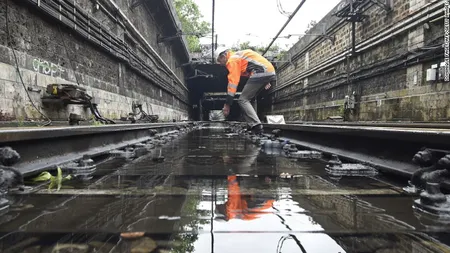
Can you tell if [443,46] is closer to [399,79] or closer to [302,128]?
[399,79]

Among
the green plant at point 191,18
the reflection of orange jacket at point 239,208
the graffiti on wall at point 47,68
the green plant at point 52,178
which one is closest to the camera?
the reflection of orange jacket at point 239,208

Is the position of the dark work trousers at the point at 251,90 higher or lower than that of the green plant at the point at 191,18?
lower

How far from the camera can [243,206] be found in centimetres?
156

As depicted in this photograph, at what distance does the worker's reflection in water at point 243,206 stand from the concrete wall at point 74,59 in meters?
3.87

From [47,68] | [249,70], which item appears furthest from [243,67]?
[47,68]

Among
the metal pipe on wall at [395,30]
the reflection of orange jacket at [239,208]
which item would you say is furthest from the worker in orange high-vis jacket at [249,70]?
the reflection of orange jacket at [239,208]

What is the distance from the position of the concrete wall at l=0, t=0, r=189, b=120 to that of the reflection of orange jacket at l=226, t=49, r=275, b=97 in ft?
10.8

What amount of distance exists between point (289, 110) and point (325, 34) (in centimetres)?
872

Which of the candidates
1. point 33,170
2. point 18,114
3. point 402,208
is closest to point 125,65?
point 18,114

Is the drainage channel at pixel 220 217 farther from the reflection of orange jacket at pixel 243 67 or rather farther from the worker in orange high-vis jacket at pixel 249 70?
the worker in orange high-vis jacket at pixel 249 70

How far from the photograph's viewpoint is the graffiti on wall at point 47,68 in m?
4.96

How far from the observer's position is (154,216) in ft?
4.49

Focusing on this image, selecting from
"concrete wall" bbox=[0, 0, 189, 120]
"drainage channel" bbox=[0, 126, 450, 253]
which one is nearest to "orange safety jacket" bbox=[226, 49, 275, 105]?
"concrete wall" bbox=[0, 0, 189, 120]

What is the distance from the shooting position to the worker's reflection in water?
1420 millimetres
